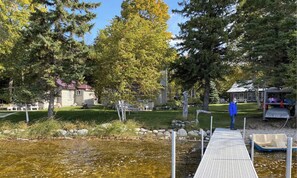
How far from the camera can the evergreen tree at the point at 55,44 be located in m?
18.5

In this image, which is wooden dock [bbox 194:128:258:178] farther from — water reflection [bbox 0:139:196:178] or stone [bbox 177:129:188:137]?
stone [bbox 177:129:188:137]

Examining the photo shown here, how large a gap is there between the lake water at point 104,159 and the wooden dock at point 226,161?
0.82m

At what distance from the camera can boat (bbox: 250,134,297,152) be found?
1236 cm

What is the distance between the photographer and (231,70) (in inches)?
830

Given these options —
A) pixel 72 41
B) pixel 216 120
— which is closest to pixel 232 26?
pixel 216 120

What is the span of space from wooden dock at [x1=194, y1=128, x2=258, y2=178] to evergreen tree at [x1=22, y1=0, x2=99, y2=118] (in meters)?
10.4

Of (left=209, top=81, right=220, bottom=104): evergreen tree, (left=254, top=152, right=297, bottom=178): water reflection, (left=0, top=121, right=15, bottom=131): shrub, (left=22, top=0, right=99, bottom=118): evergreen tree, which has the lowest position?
(left=254, top=152, right=297, bottom=178): water reflection

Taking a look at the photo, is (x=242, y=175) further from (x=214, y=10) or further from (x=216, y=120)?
(x=214, y=10)

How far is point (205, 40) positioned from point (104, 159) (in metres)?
12.9

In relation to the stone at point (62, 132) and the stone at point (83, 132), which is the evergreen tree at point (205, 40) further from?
the stone at point (62, 132)

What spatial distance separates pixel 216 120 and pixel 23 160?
40.2 ft

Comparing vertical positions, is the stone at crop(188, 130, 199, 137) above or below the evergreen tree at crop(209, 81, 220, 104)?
below

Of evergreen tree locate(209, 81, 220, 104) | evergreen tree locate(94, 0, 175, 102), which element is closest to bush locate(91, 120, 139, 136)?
evergreen tree locate(94, 0, 175, 102)

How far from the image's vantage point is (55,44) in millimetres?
18359
